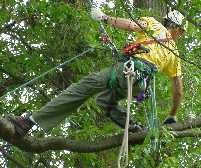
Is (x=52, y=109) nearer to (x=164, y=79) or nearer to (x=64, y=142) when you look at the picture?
(x=64, y=142)

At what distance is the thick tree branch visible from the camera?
4155 mm

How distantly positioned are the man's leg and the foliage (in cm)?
70

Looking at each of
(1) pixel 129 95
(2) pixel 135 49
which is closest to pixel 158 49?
(2) pixel 135 49

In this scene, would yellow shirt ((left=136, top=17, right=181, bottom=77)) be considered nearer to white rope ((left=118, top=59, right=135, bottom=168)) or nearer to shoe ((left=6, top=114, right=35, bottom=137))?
white rope ((left=118, top=59, right=135, bottom=168))

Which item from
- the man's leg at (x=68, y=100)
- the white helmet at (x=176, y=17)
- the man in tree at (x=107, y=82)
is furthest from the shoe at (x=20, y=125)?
the white helmet at (x=176, y=17)

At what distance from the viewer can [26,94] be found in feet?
19.3

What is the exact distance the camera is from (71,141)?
4.36m

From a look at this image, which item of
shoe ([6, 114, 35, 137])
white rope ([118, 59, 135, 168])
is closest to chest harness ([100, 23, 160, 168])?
white rope ([118, 59, 135, 168])

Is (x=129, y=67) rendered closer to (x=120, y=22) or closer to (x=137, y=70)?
(x=137, y=70)

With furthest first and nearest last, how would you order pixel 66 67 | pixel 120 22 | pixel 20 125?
pixel 66 67, pixel 120 22, pixel 20 125

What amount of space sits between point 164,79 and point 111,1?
37.4 inches

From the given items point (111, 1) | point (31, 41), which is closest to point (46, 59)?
point (31, 41)

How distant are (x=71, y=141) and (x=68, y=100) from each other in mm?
318

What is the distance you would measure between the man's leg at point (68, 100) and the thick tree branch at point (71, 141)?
6.0 inches
